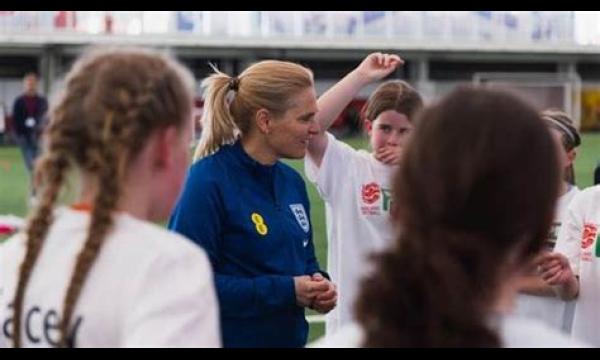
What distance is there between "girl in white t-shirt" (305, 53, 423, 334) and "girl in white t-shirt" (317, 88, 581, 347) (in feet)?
9.93

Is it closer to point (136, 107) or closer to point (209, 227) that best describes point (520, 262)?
point (136, 107)

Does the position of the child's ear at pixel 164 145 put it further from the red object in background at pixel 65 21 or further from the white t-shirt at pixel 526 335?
the red object in background at pixel 65 21

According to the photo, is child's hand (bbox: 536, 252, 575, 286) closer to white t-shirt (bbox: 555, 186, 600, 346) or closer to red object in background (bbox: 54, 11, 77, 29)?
white t-shirt (bbox: 555, 186, 600, 346)

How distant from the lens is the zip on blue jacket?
356 cm

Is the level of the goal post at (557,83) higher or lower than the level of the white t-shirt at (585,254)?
lower

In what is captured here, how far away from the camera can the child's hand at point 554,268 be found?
3760mm

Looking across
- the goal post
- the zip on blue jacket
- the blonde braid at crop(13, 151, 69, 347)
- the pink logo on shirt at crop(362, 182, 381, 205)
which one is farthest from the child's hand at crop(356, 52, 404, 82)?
the goal post

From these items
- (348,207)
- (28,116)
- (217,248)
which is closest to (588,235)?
(348,207)

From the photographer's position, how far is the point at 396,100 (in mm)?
4773

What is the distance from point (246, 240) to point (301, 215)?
13.3 inches

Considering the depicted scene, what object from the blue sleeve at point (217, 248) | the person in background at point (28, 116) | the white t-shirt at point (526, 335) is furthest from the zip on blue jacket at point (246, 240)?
the person in background at point (28, 116)

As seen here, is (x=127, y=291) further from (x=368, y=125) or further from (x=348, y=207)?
(x=368, y=125)

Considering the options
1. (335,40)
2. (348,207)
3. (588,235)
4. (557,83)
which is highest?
(588,235)

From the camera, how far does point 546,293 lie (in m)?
4.31
